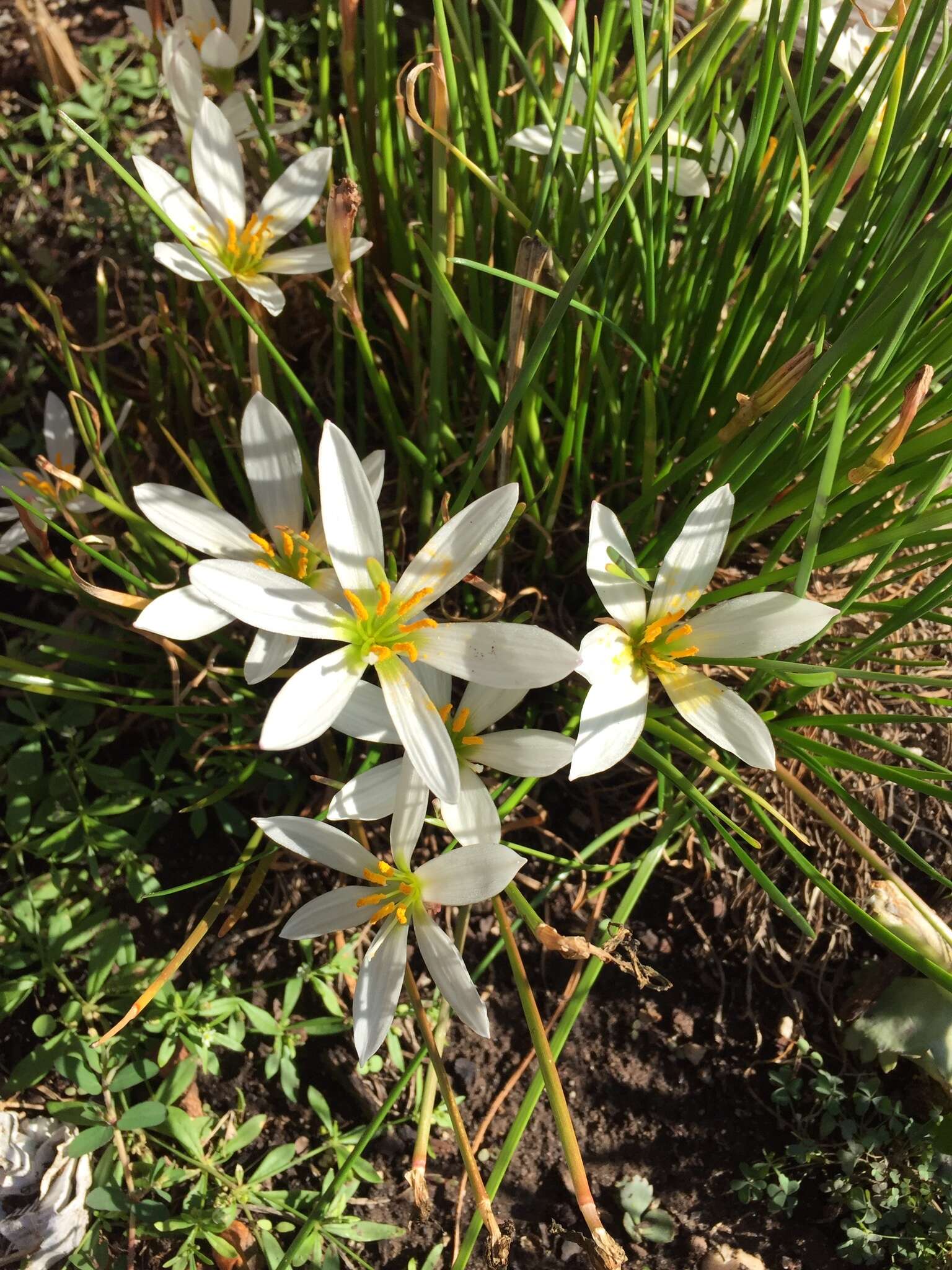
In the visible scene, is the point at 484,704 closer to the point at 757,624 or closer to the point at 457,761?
the point at 457,761

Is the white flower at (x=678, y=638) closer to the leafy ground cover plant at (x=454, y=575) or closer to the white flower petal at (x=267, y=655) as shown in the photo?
the leafy ground cover plant at (x=454, y=575)

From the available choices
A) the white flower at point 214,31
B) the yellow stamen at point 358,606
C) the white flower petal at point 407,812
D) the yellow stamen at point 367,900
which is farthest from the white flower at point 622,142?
the yellow stamen at point 367,900

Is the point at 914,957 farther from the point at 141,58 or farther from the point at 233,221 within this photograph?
the point at 141,58

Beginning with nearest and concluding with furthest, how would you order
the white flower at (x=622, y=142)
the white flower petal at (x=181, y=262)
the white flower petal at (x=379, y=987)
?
the white flower petal at (x=379, y=987) → the white flower petal at (x=181, y=262) → the white flower at (x=622, y=142)

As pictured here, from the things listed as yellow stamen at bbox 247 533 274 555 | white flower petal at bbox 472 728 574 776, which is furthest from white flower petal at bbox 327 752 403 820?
yellow stamen at bbox 247 533 274 555

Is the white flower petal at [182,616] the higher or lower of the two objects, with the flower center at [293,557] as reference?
lower

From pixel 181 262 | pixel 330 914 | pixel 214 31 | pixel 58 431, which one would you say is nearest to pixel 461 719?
pixel 330 914
